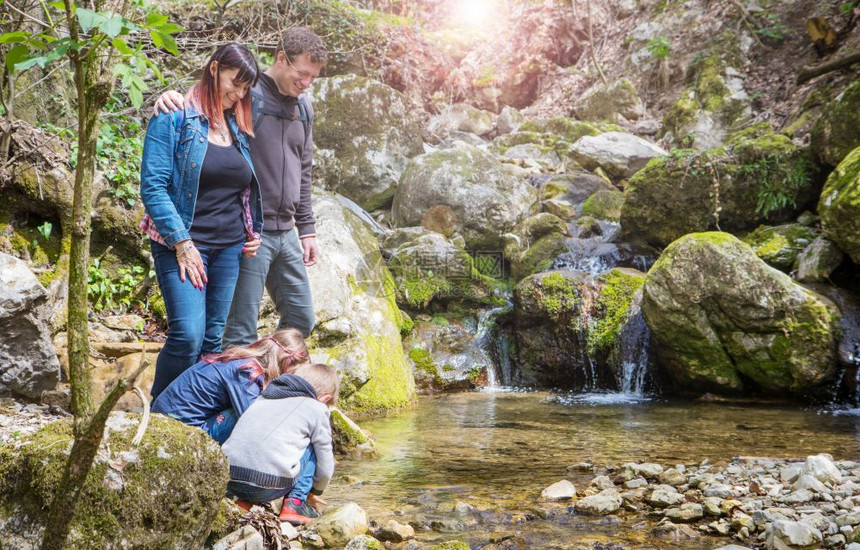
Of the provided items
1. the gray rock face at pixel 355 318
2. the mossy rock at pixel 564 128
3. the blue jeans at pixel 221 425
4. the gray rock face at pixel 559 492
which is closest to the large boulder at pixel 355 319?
the gray rock face at pixel 355 318

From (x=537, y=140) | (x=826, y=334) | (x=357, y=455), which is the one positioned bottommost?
(x=357, y=455)

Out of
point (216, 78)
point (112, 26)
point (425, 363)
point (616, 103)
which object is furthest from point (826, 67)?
point (112, 26)

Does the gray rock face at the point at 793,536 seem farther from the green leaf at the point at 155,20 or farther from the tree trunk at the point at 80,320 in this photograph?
the green leaf at the point at 155,20

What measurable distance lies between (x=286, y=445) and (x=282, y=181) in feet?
5.01

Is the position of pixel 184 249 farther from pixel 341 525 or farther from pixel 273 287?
pixel 341 525

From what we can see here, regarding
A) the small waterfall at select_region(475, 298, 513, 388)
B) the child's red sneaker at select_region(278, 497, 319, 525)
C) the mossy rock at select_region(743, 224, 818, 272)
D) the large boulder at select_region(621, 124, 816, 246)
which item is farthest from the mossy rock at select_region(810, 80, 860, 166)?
the child's red sneaker at select_region(278, 497, 319, 525)

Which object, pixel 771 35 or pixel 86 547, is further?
pixel 771 35

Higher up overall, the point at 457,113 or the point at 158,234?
the point at 457,113

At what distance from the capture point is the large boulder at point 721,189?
8.28 metres

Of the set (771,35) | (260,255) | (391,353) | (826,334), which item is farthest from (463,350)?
(771,35)

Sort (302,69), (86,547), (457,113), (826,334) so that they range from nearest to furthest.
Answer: (86,547)
(302,69)
(826,334)
(457,113)

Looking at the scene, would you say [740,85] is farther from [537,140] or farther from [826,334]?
[826,334]

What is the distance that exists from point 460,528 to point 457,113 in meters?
14.7

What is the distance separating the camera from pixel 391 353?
635cm
